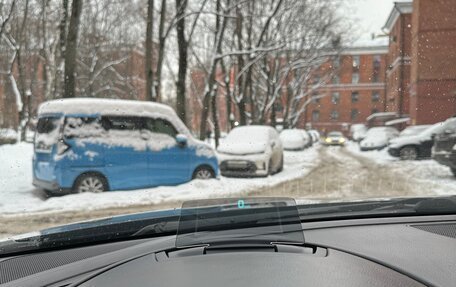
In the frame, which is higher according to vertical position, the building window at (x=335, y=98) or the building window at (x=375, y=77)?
the building window at (x=375, y=77)

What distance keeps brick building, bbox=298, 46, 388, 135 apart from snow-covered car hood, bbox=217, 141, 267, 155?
2.76 meters

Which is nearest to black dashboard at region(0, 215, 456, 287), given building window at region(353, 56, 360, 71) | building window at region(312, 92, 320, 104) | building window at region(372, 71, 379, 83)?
building window at region(372, 71, 379, 83)

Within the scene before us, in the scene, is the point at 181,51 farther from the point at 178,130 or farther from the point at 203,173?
the point at 203,173

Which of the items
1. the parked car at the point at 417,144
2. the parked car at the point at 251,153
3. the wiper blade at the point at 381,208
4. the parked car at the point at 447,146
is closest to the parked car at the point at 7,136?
the parked car at the point at 251,153

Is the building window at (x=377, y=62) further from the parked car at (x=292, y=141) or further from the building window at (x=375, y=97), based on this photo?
the parked car at (x=292, y=141)

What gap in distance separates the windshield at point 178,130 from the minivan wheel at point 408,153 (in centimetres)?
6

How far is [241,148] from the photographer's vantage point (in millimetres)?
7570

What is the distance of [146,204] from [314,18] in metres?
14.5

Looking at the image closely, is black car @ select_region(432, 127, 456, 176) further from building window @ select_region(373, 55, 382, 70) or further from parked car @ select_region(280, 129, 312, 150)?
parked car @ select_region(280, 129, 312, 150)

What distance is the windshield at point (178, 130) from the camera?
11.4 feet

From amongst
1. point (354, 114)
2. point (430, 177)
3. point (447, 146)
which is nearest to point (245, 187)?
point (354, 114)

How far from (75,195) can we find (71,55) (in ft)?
15.9

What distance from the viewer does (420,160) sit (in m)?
7.38

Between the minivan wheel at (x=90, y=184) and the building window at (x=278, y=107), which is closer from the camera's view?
the minivan wheel at (x=90, y=184)
